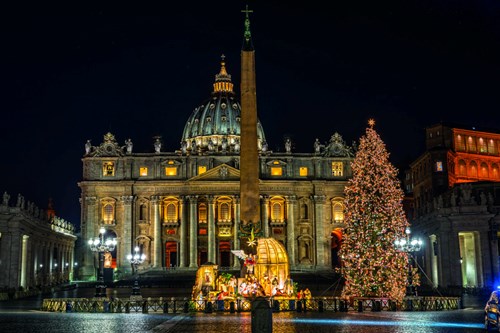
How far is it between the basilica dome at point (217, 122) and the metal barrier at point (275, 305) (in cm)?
7497

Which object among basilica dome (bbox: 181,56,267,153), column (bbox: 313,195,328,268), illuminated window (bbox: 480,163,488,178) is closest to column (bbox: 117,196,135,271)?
column (bbox: 313,195,328,268)

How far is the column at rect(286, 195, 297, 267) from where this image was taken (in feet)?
278

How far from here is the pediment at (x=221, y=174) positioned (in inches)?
3292

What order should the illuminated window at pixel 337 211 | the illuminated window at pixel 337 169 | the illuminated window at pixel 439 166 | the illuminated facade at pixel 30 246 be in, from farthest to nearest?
the illuminated window at pixel 337 169 → the illuminated window at pixel 337 211 → the illuminated window at pixel 439 166 → the illuminated facade at pixel 30 246

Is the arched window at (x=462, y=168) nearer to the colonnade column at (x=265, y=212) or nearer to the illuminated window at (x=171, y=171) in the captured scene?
the colonnade column at (x=265, y=212)

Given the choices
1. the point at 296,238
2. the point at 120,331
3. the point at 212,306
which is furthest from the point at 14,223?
the point at 296,238

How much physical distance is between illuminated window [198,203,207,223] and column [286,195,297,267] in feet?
35.8

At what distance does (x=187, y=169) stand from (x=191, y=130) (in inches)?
1189

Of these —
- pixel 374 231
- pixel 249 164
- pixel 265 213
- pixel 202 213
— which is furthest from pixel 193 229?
pixel 374 231

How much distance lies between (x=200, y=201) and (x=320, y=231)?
638 inches

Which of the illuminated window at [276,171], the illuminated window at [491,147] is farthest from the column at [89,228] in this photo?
the illuminated window at [491,147]

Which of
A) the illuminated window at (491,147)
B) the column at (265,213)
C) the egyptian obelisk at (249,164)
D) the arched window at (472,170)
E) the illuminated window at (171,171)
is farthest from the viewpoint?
the illuminated window at (171,171)

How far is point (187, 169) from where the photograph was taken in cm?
8531

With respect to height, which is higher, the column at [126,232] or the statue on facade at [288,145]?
the statue on facade at [288,145]
